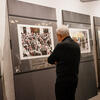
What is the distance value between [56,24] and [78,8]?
1427mm

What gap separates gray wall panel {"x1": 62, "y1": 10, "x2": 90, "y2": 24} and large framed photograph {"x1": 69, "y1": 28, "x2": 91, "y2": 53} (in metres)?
0.25

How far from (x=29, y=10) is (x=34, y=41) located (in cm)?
61

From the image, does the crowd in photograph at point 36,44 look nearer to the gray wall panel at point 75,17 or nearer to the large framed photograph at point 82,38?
the gray wall panel at point 75,17

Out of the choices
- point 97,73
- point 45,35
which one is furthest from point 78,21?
point 97,73

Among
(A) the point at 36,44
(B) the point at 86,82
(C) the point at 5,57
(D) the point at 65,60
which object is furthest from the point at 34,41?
(B) the point at 86,82

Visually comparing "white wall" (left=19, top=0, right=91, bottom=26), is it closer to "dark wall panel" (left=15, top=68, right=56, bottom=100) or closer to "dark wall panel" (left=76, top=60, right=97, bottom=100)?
"dark wall panel" (left=15, top=68, right=56, bottom=100)

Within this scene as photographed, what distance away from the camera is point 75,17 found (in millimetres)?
5688

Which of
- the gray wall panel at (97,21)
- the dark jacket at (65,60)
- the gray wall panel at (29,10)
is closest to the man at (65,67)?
the dark jacket at (65,60)

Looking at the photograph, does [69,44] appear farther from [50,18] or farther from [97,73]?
[97,73]

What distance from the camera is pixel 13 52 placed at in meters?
3.68

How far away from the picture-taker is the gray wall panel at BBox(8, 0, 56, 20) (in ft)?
12.3

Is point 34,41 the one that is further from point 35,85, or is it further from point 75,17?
point 75,17

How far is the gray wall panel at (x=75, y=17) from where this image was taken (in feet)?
17.3

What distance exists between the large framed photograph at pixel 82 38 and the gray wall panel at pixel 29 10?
3.09ft
